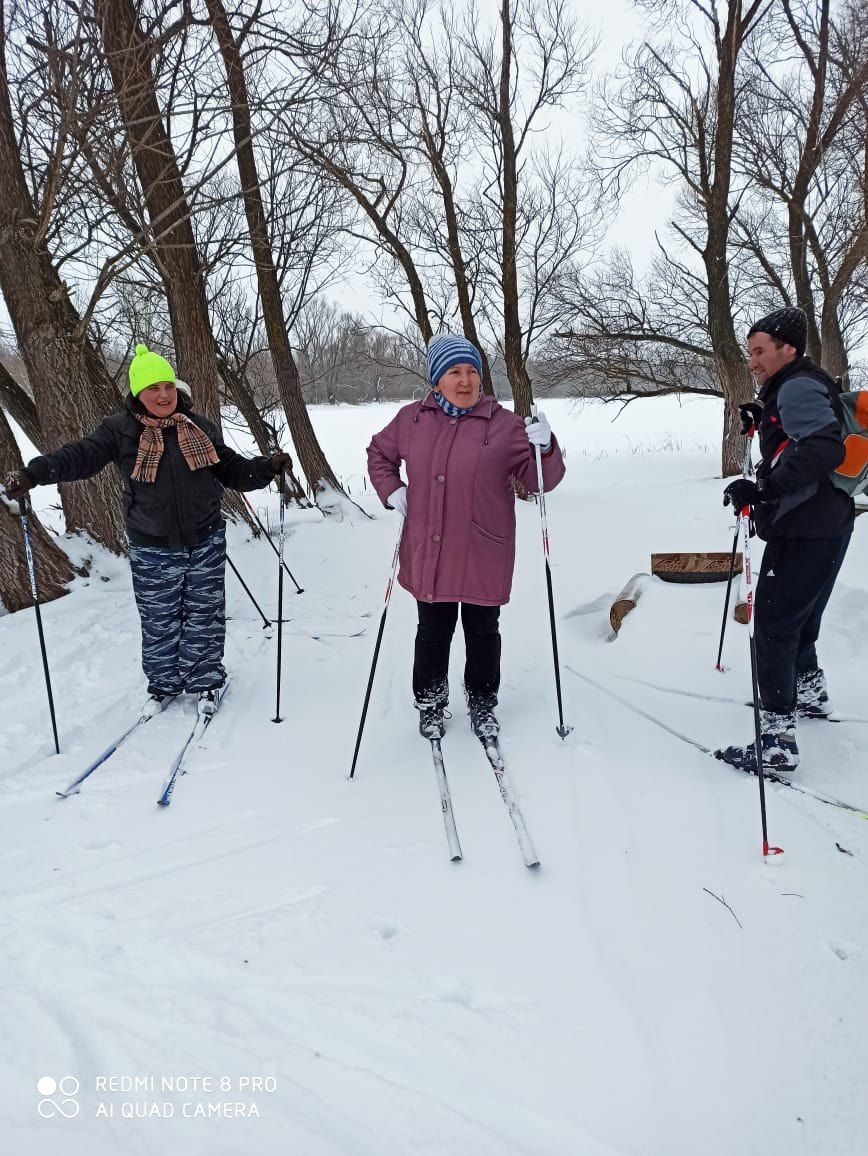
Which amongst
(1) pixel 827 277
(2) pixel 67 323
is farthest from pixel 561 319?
(2) pixel 67 323

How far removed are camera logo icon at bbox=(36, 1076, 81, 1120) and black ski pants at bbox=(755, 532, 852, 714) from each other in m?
2.71

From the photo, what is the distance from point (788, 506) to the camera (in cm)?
254

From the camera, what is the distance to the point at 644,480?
46.0ft

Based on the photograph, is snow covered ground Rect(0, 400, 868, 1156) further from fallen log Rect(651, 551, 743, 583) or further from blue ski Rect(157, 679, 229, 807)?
fallen log Rect(651, 551, 743, 583)

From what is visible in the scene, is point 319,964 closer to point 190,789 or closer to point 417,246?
point 190,789

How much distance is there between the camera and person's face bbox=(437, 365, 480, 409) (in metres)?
2.82

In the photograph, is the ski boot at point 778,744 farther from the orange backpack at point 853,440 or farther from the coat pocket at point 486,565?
the coat pocket at point 486,565

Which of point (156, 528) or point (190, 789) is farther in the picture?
point (156, 528)

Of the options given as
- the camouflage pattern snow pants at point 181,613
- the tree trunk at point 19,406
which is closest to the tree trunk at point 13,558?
the tree trunk at point 19,406

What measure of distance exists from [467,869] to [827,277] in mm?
15458

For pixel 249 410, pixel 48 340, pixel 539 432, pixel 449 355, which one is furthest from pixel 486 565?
pixel 249 410

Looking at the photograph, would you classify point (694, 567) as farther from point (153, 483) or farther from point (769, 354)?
point (153, 483)

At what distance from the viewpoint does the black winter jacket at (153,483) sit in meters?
3.36

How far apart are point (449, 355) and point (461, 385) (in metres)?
0.15
